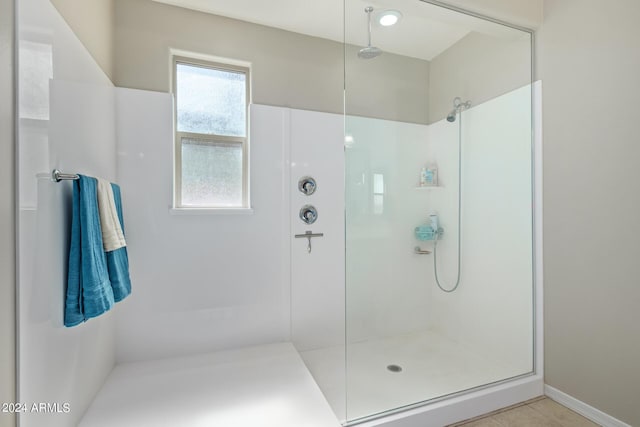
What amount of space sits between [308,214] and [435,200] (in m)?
0.97

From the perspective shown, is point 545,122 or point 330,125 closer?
point 545,122

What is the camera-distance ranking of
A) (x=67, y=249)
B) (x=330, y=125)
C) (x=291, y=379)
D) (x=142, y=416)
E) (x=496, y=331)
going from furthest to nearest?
(x=330, y=125) < (x=496, y=331) < (x=291, y=379) < (x=142, y=416) < (x=67, y=249)

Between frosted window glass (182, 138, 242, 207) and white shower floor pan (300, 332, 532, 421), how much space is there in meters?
1.38

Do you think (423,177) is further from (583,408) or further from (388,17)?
(583,408)

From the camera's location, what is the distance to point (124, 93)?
1.99m

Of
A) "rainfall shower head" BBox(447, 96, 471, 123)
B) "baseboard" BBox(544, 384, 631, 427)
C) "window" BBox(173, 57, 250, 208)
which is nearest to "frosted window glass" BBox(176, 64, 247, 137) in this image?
Answer: "window" BBox(173, 57, 250, 208)

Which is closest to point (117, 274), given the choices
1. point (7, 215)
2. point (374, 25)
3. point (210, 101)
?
point (7, 215)

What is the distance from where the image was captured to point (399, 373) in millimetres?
1989

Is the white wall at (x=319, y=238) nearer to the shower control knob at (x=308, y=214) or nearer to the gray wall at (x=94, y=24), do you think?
the shower control knob at (x=308, y=214)

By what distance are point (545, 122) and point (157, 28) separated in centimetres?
270

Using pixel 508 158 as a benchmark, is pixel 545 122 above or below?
above

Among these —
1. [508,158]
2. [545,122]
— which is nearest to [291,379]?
[508,158]

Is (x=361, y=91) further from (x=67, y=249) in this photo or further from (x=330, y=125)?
(x=67, y=249)

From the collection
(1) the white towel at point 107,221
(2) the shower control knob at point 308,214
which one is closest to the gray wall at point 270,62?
(2) the shower control knob at point 308,214
